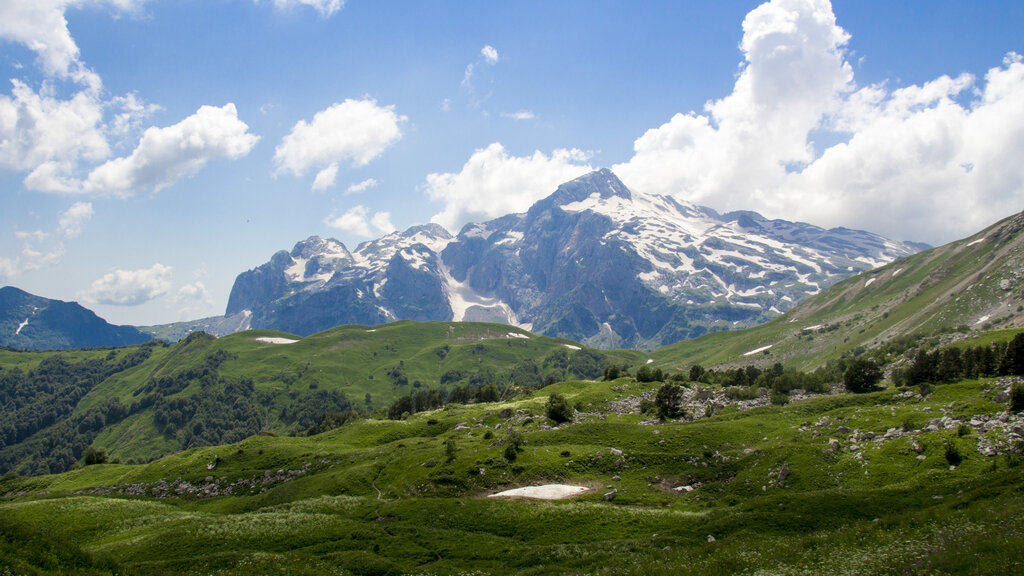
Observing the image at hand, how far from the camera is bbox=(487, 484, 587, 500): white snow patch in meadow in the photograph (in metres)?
59.7

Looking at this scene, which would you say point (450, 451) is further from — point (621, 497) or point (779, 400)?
point (779, 400)

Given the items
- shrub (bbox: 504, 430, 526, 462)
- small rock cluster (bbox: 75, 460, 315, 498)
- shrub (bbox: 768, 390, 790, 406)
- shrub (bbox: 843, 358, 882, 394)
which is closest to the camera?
shrub (bbox: 504, 430, 526, 462)

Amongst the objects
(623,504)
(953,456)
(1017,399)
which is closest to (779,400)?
(1017,399)

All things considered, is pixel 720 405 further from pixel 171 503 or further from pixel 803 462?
pixel 171 503

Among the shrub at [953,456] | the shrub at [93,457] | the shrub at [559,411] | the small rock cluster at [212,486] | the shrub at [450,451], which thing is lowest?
the shrub at [93,457]

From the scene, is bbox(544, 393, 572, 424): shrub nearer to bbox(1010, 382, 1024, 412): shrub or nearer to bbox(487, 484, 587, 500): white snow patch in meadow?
bbox(487, 484, 587, 500): white snow patch in meadow

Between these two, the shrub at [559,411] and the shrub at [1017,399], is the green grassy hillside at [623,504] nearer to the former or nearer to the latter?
the shrub at [1017,399]

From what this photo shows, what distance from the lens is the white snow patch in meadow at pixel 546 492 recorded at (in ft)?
196

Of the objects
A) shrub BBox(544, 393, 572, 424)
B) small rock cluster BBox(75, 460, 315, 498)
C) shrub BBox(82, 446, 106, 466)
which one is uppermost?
shrub BBox(544, 393, 572, 424)

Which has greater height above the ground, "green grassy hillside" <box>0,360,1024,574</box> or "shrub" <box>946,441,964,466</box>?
"shrub" <box>946,441,964,466</box>

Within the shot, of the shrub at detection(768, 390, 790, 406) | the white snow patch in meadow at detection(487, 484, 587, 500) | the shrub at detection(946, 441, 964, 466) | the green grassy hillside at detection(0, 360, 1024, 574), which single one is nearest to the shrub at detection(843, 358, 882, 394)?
the shrub at detection(768, 390, 790, 406)

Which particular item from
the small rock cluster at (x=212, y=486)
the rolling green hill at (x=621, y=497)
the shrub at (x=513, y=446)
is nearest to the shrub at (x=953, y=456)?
the rolling green hill at (x=621, y=497)

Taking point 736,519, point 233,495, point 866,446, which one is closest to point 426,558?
point 736,519

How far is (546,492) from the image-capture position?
61219 mm
